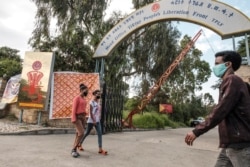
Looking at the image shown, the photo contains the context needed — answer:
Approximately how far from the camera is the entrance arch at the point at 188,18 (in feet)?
29.3

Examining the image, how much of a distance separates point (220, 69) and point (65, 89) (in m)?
8.83

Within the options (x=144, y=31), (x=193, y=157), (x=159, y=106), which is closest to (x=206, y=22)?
(x=193, y=157)

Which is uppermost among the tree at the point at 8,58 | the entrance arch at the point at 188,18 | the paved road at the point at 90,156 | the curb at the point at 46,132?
the tree at the point at 8,58

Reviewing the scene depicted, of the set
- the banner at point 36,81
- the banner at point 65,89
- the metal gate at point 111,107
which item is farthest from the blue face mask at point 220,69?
the banner at point 36,81

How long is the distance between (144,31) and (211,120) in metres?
16.8

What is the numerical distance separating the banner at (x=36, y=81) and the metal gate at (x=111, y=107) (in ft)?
7.48

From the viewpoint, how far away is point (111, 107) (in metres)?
12.1

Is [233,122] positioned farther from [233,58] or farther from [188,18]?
[188,18]

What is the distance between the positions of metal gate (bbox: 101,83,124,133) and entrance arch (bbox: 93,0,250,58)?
1.56 m

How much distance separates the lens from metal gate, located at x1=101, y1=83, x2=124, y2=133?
11562 millimetres

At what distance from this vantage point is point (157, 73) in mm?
19734

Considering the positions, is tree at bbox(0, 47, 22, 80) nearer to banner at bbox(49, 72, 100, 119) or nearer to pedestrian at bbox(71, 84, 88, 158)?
banner at bbox(49, 72, 100, 119)

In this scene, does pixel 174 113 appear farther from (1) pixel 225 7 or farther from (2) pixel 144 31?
(1) pixel 225 7

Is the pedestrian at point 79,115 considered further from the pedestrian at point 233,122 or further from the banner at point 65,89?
the banner at point 65,89
